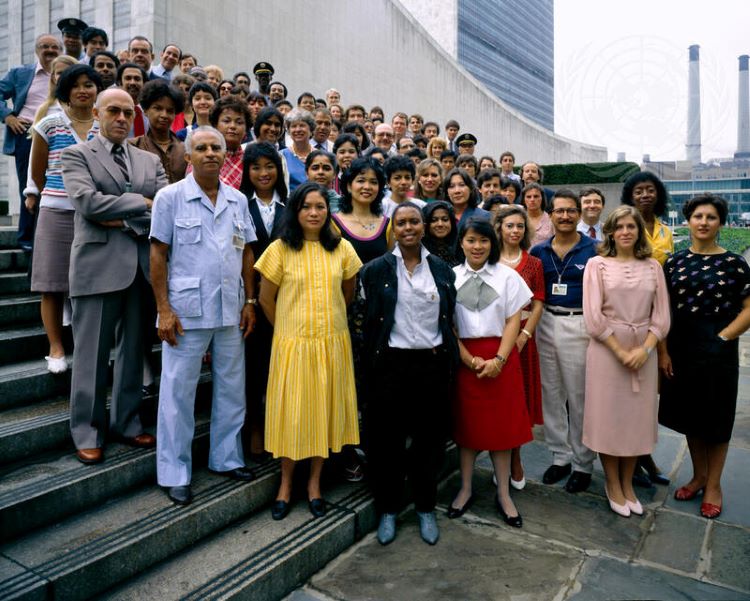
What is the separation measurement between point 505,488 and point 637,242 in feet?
5.39

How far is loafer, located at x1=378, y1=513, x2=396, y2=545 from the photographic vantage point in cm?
288

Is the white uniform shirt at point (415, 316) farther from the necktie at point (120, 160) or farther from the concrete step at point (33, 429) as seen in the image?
the concrete step at point (33, 429)

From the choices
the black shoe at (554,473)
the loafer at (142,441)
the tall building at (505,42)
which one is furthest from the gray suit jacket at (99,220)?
the tall building at (505,42)

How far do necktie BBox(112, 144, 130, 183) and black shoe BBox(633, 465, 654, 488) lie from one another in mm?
3673

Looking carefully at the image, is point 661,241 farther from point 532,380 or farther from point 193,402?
point 193,402

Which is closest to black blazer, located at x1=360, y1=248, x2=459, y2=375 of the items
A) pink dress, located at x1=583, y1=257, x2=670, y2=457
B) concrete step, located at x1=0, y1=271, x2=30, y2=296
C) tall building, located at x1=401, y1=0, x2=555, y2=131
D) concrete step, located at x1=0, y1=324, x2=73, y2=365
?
pink dress, located at x1=583, y1=257, x2=670, y2=457

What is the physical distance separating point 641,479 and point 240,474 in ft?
8.71

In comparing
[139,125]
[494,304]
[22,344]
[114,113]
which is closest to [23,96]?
[139,125]

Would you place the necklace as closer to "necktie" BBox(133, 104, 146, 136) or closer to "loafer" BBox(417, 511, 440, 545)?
"loafer" BBox(417, 511, 440, 545)

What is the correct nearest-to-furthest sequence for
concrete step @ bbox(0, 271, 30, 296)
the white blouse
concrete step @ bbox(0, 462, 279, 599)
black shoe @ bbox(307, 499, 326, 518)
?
concrete step @ bbox(0, 462, 279, 599) < black shoe @ bbox(307, 499, 326, 518) < the white blouse < concrete step @ bbox(0, 271, 30, 296)

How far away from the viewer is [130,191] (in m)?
2.87

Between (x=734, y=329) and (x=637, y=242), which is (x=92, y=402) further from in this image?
(x=734, y=329)

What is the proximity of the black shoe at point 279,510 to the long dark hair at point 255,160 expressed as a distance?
1.69 meters

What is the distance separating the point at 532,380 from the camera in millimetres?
3520
